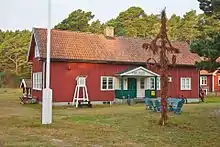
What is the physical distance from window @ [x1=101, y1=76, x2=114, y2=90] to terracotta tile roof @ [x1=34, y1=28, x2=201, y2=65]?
5.17ft

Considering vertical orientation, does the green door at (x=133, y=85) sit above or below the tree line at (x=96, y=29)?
below

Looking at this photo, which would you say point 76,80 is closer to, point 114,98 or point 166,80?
point 114,98

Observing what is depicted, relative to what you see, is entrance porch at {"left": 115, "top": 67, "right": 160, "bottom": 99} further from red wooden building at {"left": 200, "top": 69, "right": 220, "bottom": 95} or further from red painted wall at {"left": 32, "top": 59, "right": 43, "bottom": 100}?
red wooden building at {"left": 200, "top": 69, "right": 220, "bottom": 95}

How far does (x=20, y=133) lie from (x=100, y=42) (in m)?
20.9

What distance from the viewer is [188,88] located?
34.5 metres

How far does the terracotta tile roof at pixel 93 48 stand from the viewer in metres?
29.3

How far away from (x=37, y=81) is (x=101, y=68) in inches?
220

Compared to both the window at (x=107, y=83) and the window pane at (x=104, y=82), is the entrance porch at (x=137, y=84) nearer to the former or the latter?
the window at (x=107, y=83)

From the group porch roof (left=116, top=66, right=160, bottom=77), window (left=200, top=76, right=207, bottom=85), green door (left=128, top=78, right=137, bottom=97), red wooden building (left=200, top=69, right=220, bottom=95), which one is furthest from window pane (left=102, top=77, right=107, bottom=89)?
red wooden building (left=200, top=69, right=220, bottom=95)

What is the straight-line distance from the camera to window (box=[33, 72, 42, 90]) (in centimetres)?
3022

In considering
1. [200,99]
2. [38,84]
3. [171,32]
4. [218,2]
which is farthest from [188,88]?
[171,32]

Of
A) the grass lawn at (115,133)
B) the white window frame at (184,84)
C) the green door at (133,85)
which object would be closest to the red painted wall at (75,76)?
the green door at (133,85)

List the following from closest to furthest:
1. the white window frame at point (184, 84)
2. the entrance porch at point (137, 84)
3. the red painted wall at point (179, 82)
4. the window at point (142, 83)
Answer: the entrance porch at point (137, 84)
the window at point (142, 83)
the red painted wall at point (179, 82)
the white window frame at point (184, 84)

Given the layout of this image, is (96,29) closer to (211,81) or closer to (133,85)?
(211,81)
